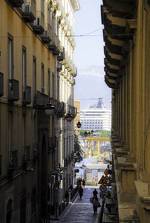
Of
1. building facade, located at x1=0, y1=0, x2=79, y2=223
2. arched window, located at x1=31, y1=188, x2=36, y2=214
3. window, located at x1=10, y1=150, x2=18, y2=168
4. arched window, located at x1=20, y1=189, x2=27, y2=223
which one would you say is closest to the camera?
building facade, located at x1=0, y1=0, x2=79, y2=223

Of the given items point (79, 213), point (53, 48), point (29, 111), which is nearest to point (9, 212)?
point (29, 111)

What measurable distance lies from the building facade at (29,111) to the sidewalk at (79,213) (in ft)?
2.71

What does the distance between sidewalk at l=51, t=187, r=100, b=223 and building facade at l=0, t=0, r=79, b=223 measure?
825mm

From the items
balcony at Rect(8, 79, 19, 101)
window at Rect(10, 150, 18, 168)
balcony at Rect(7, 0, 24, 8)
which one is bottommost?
window at Rect(10, 150, 18, 168)

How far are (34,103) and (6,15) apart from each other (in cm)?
813

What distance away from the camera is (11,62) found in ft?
83.7

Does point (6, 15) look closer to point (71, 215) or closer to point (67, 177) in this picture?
point (71, 215)

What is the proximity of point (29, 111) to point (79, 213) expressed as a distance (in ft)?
48.7

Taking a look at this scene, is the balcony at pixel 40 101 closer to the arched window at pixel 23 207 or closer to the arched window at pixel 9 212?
the arched window at pixel 23 207

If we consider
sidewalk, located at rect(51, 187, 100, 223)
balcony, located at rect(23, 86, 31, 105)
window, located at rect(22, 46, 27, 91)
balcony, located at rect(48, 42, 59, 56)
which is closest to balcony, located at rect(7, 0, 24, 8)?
window, located at rect(22, 46, 27, 91)

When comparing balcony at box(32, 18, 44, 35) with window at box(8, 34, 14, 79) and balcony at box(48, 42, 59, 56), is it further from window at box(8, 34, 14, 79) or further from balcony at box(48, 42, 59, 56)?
window at box(8, 34, 14, 79)

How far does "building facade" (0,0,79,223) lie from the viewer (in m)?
24.2

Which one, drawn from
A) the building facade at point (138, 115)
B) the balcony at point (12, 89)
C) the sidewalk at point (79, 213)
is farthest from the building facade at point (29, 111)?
the building facade at point (138, 115)

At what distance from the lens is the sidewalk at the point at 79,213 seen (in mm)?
38531
